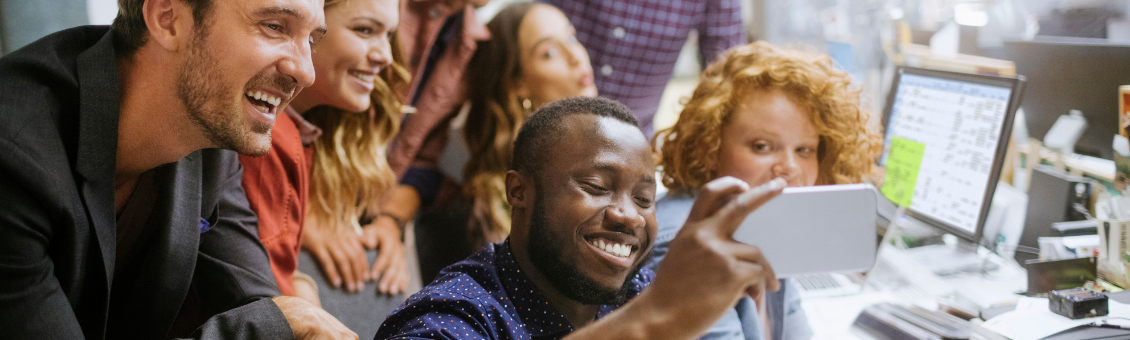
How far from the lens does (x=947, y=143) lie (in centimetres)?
174

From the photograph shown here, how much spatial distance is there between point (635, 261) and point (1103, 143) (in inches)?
55.5

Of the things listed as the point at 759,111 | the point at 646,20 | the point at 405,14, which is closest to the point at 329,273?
the point at 405,14

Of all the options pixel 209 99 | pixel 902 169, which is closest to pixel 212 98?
pixel 209 99

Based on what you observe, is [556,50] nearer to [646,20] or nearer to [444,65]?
[444,65]

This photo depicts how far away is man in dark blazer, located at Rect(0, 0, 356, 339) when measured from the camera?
31.9 inches

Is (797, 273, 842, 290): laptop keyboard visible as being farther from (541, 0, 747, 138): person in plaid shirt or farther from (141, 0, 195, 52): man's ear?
(141, 0, 195, 52): man's ear

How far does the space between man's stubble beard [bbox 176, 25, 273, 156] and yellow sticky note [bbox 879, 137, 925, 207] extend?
1590 mm

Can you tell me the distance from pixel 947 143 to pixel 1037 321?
0.57 m

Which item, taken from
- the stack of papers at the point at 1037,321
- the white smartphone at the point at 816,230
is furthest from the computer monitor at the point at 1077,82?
the white smartphone at the point at 816,230

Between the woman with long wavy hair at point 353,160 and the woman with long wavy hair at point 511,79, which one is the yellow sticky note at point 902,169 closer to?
the woman with long wavy hair at point 511,79

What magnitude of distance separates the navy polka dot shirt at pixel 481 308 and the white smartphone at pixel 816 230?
27cm

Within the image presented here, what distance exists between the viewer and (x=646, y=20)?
239 centimetres

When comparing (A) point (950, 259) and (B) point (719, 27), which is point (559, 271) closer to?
(A) point (950, 259)

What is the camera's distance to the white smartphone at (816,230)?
3.35 ft
